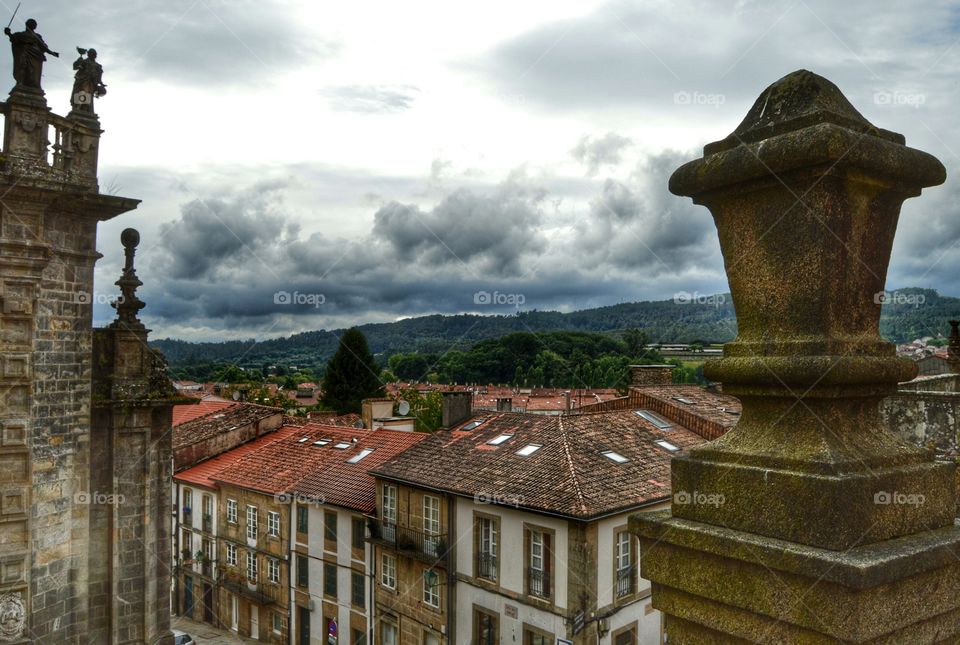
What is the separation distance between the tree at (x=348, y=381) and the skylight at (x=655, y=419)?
4340 cm

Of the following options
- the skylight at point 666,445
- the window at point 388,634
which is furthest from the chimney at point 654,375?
the window at point 388,634

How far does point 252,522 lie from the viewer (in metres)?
31.8

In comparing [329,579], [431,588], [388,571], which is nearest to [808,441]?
[431,588]

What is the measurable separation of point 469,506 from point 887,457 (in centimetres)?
2095

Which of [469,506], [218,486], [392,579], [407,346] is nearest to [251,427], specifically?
[218,486]

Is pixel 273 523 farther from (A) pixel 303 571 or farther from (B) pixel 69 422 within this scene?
(B) pixel 69 422

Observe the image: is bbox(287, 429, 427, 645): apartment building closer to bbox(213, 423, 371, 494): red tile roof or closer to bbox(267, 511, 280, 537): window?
bbox(213, 423, 371, 494): red tile roof

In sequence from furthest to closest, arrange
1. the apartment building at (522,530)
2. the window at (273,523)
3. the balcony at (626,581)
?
the window at (273,523)
the balcony at (626,581)
the apartment building at (522,530)

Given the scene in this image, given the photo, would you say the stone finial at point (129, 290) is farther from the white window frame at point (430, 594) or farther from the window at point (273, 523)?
the window at point (273, 523)

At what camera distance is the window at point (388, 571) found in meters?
25.8

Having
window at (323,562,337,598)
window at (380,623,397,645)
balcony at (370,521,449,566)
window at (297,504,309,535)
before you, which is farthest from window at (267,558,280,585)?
balcony at (370,521,449,566)

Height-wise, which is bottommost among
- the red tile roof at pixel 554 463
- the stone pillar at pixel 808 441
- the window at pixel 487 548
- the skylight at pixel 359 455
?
the window at pixel 487 548

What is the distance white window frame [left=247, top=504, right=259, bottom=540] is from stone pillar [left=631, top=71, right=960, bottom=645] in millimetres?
31034

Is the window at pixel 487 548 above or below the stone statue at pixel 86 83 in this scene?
below
